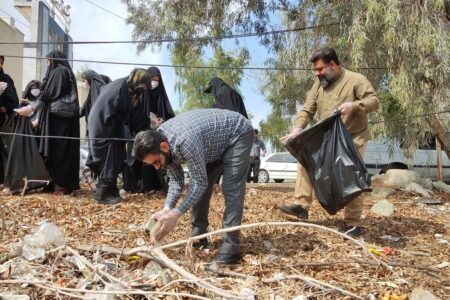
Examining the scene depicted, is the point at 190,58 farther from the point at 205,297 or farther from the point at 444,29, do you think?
the point at 205,297

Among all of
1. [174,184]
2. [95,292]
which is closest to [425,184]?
[174,184]

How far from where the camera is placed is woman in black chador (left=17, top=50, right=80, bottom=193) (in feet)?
19.7

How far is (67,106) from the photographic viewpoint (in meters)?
6.16

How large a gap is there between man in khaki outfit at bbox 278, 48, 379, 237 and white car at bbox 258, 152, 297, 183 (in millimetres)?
14929

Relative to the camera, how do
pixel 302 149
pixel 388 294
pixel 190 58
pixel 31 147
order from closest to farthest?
pixel 388 294 → pixel 302 149 → pixel 31 147 → pixel 190 58

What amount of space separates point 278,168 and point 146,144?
17.0m

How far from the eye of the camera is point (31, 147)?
6105 mm

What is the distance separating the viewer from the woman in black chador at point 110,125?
5535 millimetres

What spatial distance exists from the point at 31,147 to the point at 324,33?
467cm

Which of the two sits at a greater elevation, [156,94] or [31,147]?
A: [156,94]

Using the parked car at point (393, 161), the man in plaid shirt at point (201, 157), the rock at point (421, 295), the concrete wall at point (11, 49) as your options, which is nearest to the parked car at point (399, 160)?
the parked car at point (393, 161)

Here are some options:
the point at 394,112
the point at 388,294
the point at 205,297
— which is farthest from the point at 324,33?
the point at 205,297

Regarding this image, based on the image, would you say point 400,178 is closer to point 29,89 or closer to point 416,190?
point 416,190

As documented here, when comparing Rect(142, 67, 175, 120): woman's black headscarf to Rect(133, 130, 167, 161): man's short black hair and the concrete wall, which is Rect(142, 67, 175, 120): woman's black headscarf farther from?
the concrete wall
